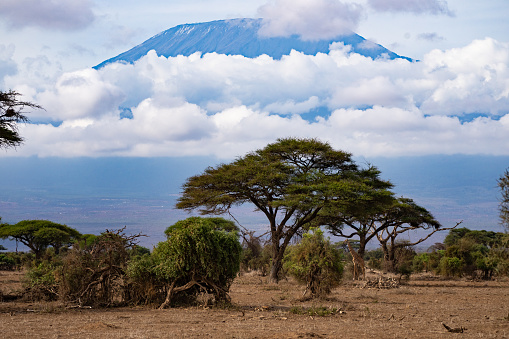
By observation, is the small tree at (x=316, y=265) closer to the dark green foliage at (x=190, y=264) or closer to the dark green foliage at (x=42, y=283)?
the dark green foliage at (x=190, y=264)

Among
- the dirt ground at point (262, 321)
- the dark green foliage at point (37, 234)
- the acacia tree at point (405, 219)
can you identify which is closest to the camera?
the dirt ground at point (262, 321)

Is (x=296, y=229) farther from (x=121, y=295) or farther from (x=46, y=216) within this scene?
(x=46, y=216)

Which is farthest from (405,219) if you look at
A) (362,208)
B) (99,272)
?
(99,272)

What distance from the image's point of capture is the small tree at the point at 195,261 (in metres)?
17.1

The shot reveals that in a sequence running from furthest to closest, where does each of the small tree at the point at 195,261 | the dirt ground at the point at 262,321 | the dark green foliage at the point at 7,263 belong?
the dark green foliage at the point at 7,263 → the small tree at the point at 195,261 → the dirt ground at the point at 262,321

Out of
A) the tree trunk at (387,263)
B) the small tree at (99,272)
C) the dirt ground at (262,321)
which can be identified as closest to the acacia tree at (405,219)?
the tree trunk at (387,263)

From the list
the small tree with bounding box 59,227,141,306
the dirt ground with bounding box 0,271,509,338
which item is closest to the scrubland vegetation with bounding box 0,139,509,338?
the small tree with bounding box 59,227,141,306

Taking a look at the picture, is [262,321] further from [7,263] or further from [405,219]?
[7,263]

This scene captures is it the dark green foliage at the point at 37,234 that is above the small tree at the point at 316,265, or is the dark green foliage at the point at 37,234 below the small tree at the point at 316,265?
above

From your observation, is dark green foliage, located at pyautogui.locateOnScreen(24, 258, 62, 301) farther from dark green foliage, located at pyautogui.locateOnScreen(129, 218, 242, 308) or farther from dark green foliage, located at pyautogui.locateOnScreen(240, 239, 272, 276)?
dark green foliage, located at pyautogui.locateOnScreen(240, 239, 272, 276)

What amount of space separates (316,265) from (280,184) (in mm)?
11844

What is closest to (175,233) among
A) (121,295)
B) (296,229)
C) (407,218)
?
(121,295)

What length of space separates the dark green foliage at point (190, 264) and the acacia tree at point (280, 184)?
38.2 feet

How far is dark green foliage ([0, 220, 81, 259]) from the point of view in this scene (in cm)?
4378
